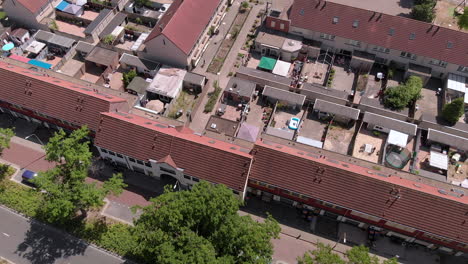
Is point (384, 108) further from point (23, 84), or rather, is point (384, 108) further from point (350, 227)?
point (23, 84)

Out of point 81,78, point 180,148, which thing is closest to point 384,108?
point 180,148

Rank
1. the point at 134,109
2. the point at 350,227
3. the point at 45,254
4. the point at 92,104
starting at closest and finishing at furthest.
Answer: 1. the point at 45,254
2. the point at 350,227
3. the point at 92,104
4. the point at 134,109

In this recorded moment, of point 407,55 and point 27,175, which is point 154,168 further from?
point 407,55

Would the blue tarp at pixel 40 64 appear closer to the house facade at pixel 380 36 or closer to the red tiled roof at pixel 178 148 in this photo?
the red tiled roof at pixel 178 148

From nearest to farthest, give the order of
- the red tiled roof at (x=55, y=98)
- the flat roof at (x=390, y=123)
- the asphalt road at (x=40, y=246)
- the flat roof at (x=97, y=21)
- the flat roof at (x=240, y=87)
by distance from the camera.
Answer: the asphalt road at (x=40, y=246) → the red tiled roof at (x=55, y=98) → the flat roof at (x=390, y=123) → the flat roof at (x=240, y=87) → the flat roof at (x=97, y=21)

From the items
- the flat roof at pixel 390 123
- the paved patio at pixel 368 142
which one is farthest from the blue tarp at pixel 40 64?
the flat roof at pixel 390 123

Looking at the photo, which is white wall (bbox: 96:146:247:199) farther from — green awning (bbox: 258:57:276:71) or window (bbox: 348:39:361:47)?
window (bbox: 348:39:361:47)
